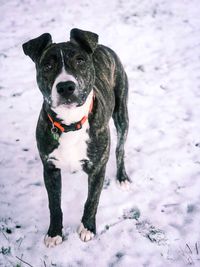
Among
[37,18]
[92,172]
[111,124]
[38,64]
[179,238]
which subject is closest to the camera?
[38,64]

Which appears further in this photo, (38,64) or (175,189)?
(175,189)

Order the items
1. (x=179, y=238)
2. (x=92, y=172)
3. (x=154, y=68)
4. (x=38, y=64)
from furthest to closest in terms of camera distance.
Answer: (x=154, y=68), (x=179, y=238), (x=92, y=172), (x=38, y=64)

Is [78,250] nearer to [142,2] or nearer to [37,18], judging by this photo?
[37,18]

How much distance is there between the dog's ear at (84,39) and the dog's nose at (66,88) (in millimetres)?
613

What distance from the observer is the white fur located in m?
3.17

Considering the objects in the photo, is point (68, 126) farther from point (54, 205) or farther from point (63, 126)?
point (54, 205)

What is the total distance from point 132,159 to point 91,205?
4.48ft

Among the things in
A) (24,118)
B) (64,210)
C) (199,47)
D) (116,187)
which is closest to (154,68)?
(199,47)

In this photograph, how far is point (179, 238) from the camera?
3732 mm

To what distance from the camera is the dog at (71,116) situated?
2.97 metres

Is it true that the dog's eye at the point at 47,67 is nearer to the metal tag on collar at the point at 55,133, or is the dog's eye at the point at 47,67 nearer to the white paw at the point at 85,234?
the metal tag on collar at the point at 55,133

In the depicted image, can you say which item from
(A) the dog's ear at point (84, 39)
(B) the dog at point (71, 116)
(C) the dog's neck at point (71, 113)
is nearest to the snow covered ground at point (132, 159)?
(B) the dog at point (71, 116)

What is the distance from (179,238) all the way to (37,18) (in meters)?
6.85

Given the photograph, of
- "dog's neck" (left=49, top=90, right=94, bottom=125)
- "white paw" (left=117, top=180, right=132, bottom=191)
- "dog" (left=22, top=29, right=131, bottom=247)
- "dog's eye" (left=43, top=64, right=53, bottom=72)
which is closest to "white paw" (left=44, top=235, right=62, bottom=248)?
"dog" (left=22, top=29, right=131, bottom=247)
